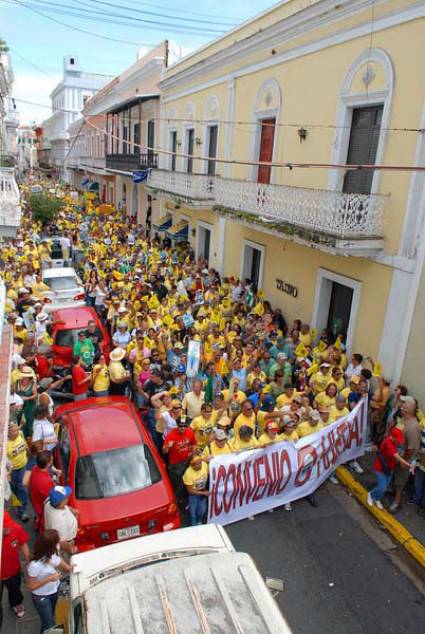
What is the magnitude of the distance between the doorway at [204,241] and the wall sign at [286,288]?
600 cm

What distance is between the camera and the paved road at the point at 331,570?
5.09 meters

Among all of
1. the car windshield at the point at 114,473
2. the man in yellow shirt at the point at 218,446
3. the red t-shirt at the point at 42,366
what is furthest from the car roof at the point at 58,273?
the man in yellow shirt at the point at 218,446

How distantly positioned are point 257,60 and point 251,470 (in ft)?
38.8

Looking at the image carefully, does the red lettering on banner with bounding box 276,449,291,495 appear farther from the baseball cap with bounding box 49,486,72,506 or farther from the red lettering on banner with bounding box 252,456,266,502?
the baseball cap with bounding box 49,486,72,506

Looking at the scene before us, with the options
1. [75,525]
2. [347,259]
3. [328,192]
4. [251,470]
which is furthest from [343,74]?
[75,525]

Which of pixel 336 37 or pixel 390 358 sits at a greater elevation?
pixel 336 37

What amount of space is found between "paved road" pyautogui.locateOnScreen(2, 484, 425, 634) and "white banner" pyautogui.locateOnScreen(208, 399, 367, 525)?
0.65 feet

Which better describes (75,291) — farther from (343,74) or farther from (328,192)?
(343,74)

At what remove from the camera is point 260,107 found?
1361 cm

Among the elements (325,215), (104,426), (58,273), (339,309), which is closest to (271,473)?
(104,426)

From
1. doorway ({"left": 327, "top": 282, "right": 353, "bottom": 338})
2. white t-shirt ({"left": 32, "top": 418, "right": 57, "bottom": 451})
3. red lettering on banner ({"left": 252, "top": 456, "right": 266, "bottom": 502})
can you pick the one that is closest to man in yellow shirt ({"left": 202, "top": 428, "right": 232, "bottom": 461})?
red lettering on banner ({"left": 252, "top": 456, "right": 266, "bottom": 502})

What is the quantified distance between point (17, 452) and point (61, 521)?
1525 mm

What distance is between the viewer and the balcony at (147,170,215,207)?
640 inches

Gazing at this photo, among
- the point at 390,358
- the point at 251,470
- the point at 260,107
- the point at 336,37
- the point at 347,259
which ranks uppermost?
the point at 336,37
